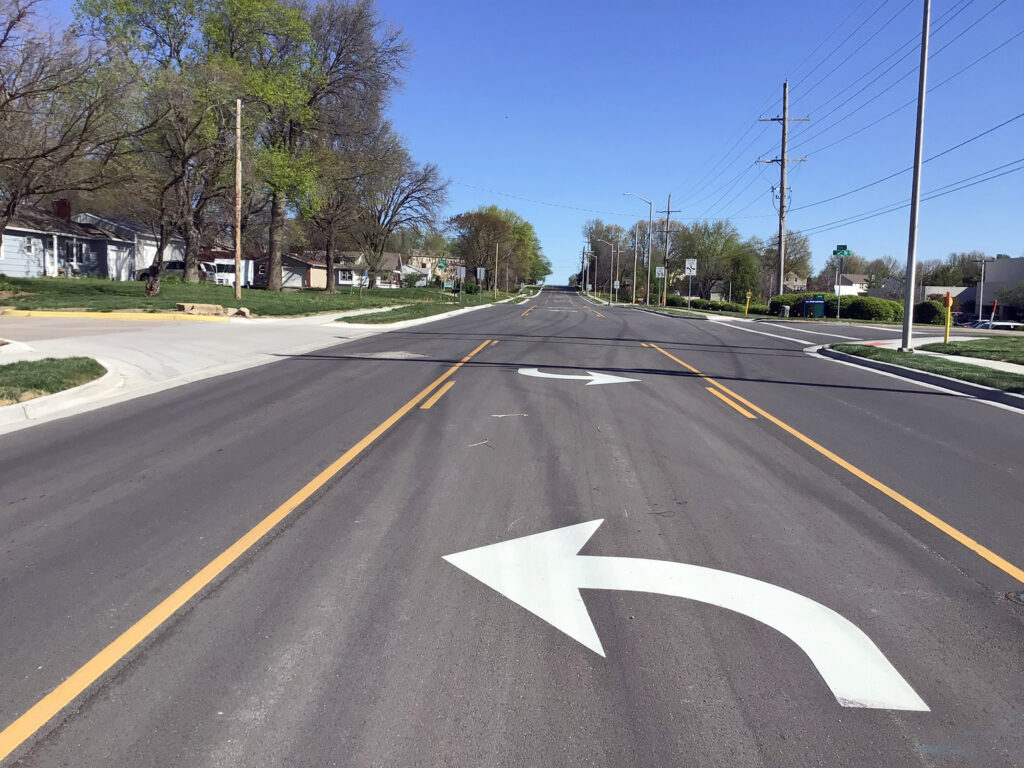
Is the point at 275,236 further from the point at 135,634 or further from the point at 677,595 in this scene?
→ the point at 677,595

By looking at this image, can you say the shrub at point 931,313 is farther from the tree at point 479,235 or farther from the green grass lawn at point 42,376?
the tree at point 479,235

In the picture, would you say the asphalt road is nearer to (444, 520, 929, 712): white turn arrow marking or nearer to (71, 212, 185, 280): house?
(444, 520, 929, 712): white turn arrow marking

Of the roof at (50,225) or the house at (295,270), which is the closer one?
the roof at (50,225)

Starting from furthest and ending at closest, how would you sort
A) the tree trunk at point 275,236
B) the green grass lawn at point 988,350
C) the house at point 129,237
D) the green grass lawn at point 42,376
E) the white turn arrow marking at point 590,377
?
the house at point 129,237 → the tree trunk at point 275,236 → the green grass lawn at point 988,350 → the white turn arrow marking at point 590,377 → the green grass lawn at point 42,376

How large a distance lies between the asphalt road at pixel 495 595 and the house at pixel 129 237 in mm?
49708

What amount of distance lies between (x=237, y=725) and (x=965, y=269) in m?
109

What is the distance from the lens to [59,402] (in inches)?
393

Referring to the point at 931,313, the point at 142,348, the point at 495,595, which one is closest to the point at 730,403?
the point at 495,595

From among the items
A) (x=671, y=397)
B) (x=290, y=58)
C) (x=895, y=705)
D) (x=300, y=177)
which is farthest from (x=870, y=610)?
(x=290, y=58)

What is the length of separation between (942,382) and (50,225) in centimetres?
4710

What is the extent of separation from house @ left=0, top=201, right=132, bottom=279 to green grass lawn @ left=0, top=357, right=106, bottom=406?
31.8m

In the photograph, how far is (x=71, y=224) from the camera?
1890 inches

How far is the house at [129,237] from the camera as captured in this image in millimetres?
52031

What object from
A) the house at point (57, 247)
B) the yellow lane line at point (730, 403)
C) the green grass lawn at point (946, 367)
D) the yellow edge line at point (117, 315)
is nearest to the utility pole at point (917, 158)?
the green grass lawn at point (946, 367)
